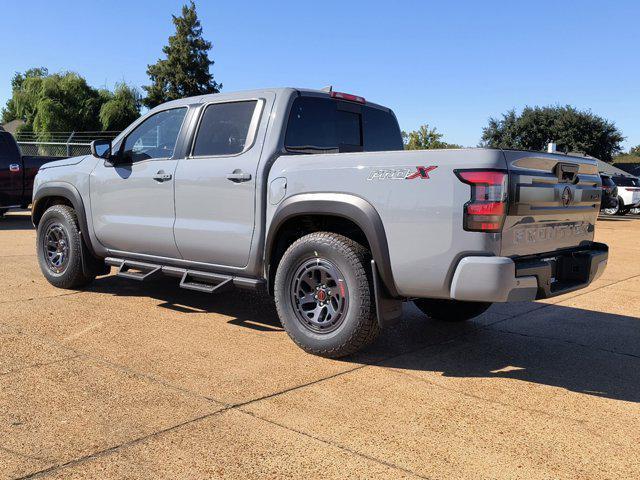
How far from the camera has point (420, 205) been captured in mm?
3934

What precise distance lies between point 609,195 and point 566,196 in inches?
836

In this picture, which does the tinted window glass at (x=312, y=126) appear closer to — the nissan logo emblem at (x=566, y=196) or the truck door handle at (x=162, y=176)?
the truck door handle at (x=162, y=176)

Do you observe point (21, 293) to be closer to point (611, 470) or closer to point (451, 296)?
point (451, 296)

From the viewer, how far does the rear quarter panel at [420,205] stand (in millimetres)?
3777

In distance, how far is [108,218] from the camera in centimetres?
602

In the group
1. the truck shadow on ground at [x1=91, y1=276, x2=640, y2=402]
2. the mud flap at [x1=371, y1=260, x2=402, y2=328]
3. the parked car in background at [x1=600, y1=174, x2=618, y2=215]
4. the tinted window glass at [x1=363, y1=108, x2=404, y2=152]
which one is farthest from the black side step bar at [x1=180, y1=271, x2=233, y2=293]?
the parked car in background at [x1=600, y1=174, x2=618, y2=215]

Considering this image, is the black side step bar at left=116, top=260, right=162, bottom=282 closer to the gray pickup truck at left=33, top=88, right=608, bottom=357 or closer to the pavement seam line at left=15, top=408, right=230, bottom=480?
the gray pickup truck at left=33, top=88, right=608, bottom=357

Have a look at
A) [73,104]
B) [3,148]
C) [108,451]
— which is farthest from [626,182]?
[73,104]

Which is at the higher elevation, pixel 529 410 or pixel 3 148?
pixel 3 148

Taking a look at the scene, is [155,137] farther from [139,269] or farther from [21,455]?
[21,455]

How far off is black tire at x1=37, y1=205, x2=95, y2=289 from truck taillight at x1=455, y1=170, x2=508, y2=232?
4231 millimetres

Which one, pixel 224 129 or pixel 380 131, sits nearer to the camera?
pixel 224 129

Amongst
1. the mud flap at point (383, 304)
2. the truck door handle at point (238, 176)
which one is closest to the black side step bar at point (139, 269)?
the truck door handle at point (238, 176)

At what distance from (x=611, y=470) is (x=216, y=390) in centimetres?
216
